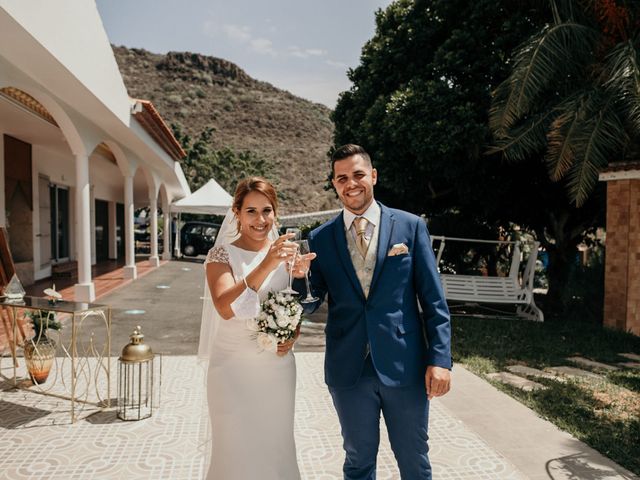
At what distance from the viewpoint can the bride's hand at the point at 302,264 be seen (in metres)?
2.29

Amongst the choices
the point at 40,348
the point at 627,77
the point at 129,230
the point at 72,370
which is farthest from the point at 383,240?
the point at 129,230

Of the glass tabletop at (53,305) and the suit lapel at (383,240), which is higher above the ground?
the suit lapel at (383,240)

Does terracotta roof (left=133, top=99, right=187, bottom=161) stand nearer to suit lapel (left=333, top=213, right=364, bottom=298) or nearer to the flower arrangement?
the flower arrangement

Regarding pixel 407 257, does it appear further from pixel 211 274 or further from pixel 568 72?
pixel 568 72

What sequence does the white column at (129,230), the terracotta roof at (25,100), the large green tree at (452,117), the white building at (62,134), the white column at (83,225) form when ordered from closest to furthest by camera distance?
the white building at (62,134), the terracotta roof at (25,100), the white column at (83,225), the large green tree at (452,117), the white column at (129,230)

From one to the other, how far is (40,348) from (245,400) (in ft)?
11.2

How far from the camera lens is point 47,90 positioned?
7457 millimetres

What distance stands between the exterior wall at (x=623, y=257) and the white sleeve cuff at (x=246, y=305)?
8.74 m

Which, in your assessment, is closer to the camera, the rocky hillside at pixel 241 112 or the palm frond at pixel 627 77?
the palm frond at pixel 627 77

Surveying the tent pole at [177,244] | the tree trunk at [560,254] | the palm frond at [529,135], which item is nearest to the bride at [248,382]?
the palm frond at [529,135]

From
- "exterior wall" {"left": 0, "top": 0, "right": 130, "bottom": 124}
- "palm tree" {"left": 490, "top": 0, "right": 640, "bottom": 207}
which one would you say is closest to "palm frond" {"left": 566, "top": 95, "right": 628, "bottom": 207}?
"palm tree" {"left": 490, "top": 0, "right": 640, "bottom": 207}

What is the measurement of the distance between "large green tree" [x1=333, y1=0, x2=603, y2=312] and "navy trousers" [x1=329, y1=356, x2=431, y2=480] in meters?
7.91

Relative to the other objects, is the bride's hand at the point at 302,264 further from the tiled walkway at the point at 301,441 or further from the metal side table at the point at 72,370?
the metal side table at the point at 72,370

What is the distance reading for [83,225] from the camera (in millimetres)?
9180
